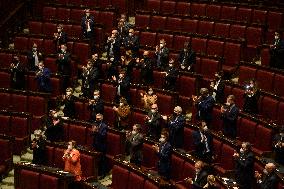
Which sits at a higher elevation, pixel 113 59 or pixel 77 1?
pixel 77 1

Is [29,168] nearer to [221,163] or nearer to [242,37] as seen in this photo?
[221,163]

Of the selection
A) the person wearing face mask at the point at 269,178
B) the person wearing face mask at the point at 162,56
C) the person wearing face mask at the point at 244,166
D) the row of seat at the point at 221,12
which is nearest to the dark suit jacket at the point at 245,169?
the person wearing face mask at the point at 244,166

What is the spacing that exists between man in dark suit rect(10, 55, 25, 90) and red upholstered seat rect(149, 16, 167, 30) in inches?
66.2

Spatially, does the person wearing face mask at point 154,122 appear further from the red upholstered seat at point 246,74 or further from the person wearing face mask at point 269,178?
the person wearing face mask at point 269,178

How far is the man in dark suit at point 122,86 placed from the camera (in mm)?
5531

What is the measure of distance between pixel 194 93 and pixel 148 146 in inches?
39.1

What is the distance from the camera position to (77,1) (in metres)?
7.44

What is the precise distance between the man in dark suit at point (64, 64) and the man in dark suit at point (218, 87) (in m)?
1.62

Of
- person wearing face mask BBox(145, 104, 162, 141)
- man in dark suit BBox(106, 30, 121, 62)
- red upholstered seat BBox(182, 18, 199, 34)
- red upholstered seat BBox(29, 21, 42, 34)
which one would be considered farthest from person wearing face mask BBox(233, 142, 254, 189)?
red upholstered seat BBox(29, 21, 42, 34)

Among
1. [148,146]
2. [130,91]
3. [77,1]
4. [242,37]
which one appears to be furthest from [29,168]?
[77,1]

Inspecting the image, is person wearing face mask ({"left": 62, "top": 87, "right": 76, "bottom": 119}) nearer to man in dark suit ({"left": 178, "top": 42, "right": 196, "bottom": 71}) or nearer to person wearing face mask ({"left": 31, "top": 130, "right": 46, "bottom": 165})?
person wearing face mask ({"left": 31, "top": 130, "right": 46, "bottom": 165})

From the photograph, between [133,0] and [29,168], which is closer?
[29,168]

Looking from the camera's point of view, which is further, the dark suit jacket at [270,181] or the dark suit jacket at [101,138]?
the dark suit jacket at [101,138]

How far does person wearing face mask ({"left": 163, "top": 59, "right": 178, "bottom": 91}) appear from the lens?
218 inches
